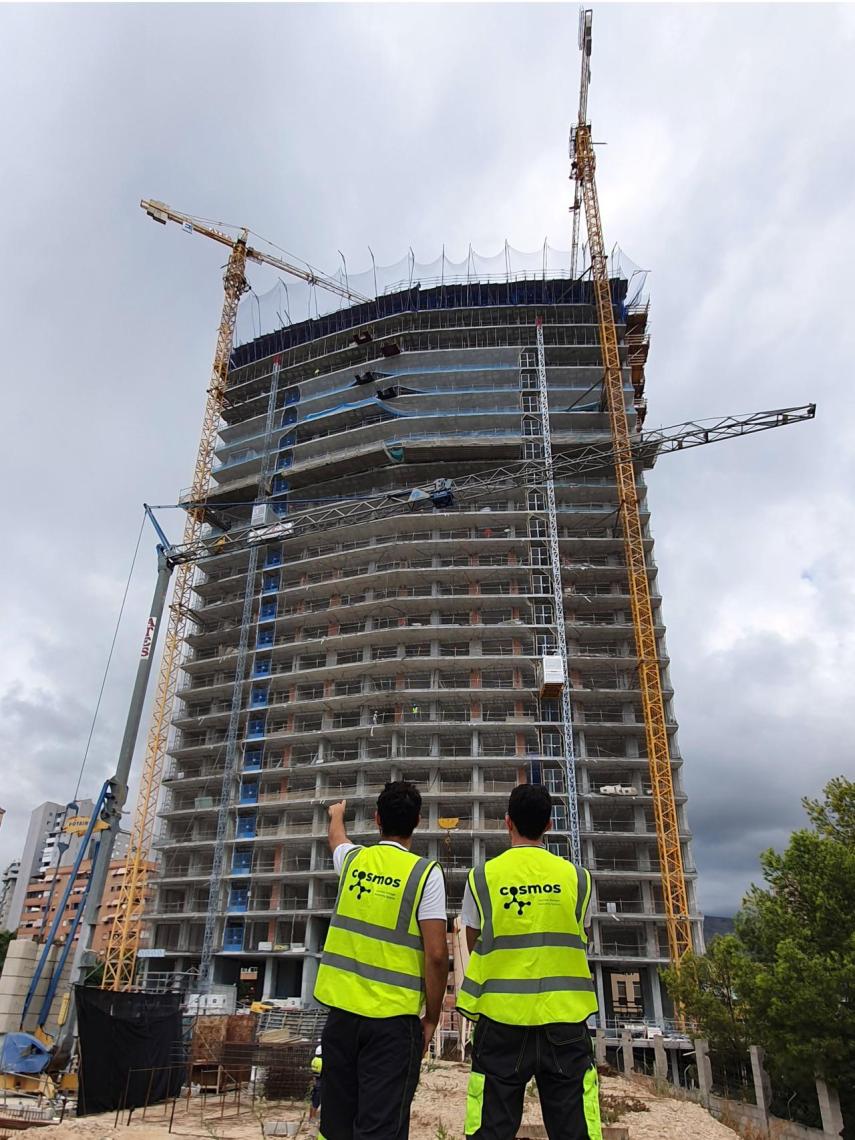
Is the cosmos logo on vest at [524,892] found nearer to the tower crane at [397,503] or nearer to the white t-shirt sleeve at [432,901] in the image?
the white t-shirt sleeve at [432,901]

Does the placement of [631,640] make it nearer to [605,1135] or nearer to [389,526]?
[389,526]

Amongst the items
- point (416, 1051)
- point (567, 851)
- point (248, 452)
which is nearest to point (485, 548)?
point (567, 851)

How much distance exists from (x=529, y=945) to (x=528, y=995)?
0.20 metres

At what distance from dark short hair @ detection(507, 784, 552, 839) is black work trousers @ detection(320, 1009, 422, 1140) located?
984mm

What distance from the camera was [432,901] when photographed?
11.5 feet

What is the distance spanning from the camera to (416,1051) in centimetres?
338

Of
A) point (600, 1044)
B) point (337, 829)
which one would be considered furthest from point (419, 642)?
point (337, 829)

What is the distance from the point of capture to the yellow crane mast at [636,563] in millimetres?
38213

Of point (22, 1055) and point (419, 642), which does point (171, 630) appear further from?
point (22, 1055)

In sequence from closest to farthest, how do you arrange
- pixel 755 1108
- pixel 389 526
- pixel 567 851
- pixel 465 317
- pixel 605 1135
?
pixel 605 1135
pixel 755 1108
pixel 567 851
pixel 389 526
pixel 465 317

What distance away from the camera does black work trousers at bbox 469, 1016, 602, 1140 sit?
3.23m

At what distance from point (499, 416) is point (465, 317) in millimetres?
9486

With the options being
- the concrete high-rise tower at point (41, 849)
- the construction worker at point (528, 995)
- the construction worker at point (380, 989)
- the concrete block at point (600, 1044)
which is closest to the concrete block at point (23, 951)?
the concrete block at point (600, 1044)

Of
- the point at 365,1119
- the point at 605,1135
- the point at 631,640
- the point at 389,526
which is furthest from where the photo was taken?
the point at 389,526
